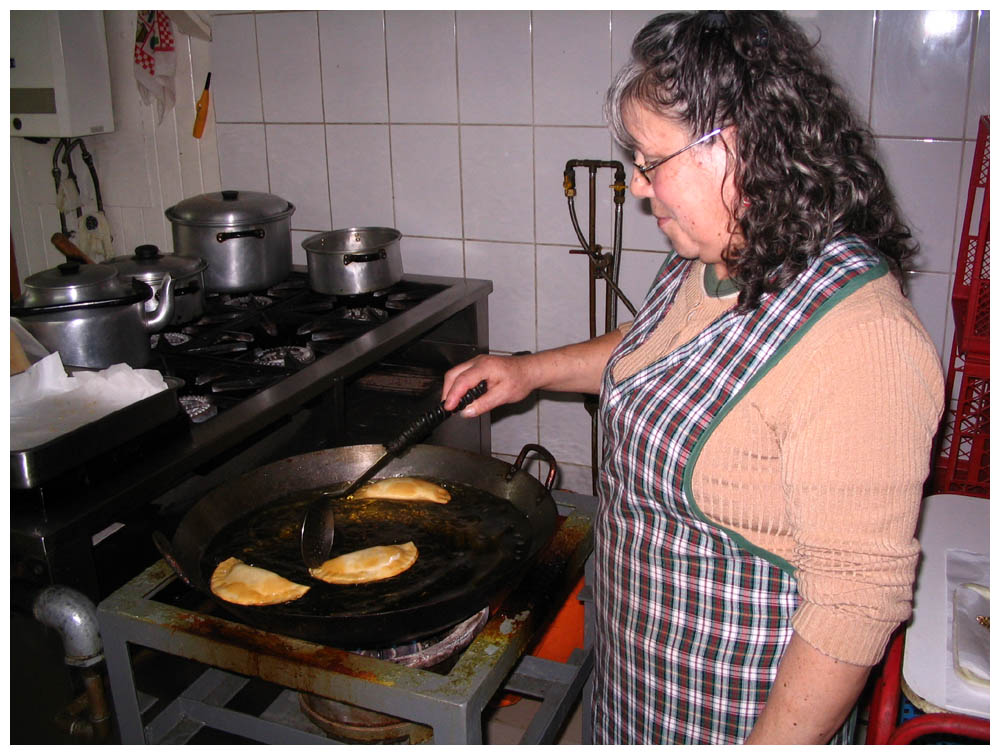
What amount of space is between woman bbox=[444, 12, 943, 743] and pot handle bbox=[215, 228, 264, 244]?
1.49 metres

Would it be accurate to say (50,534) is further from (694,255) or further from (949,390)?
(949,390)

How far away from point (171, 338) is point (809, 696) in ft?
5.43

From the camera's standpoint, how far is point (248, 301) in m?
2.30

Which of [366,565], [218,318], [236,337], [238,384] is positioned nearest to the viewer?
[366,565]

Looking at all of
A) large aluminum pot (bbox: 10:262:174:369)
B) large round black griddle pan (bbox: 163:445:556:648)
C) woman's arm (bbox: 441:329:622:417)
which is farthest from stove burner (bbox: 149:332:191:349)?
woman's arm (bbox: 441:329:622:417)

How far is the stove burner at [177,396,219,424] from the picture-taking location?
1.58m

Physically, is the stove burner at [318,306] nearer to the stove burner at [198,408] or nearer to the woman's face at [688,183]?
the stove burner at [198,408]

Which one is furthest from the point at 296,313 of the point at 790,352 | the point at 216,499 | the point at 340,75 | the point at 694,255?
the point at 790,352

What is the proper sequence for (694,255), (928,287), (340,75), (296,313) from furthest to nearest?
(340,75), (296,313), (928,287), (694,255)

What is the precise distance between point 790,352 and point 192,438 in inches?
41.5

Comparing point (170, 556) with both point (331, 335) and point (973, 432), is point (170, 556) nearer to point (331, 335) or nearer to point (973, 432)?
point (331, 335)

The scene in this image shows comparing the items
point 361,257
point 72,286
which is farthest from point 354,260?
point 72,286

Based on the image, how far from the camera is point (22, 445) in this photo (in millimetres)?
1259
